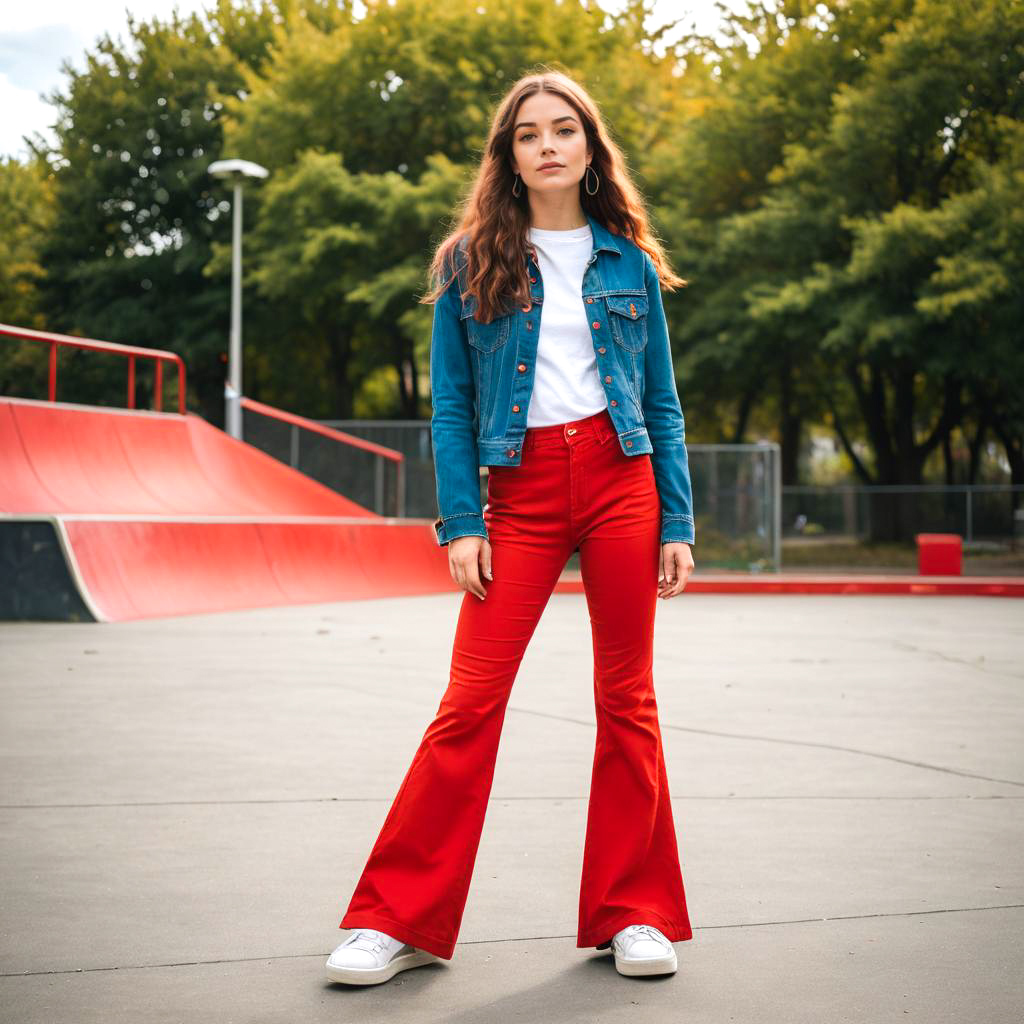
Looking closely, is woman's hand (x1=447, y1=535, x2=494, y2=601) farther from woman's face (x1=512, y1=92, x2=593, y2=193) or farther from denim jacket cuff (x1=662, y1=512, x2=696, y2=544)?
woman's face (x1=512, y1=92, x2=593, y2=193)

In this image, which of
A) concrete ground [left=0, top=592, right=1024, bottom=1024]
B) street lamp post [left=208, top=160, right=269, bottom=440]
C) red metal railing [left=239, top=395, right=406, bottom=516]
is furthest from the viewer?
red metal railing [left=239, top=395, right=406, bottom=516]

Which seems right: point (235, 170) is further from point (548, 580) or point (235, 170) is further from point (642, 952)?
point (642, 952)

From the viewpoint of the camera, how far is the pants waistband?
3.04 meters

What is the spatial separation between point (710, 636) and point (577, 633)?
1.02m

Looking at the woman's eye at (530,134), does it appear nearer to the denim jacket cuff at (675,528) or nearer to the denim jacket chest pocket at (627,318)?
the denim jacket chest pocket at (627,318)

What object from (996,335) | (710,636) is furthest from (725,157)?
(710,636)

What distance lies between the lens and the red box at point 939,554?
1933 cm

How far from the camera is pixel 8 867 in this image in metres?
3.75

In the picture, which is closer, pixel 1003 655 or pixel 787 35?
pixel 1003 655

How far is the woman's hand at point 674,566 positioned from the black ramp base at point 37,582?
8690 millimetres

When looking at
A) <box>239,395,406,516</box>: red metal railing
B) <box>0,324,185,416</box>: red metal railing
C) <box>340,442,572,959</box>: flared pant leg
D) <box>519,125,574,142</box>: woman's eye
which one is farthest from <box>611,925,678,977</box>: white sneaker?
<box>239,395,406,516</box>: red metal railing

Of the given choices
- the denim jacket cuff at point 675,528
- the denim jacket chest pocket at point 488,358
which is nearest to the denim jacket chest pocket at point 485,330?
the denim jacket chest pocket at point 488,358

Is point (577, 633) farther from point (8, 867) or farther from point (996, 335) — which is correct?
point (996, 335)

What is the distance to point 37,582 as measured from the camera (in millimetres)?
11047
